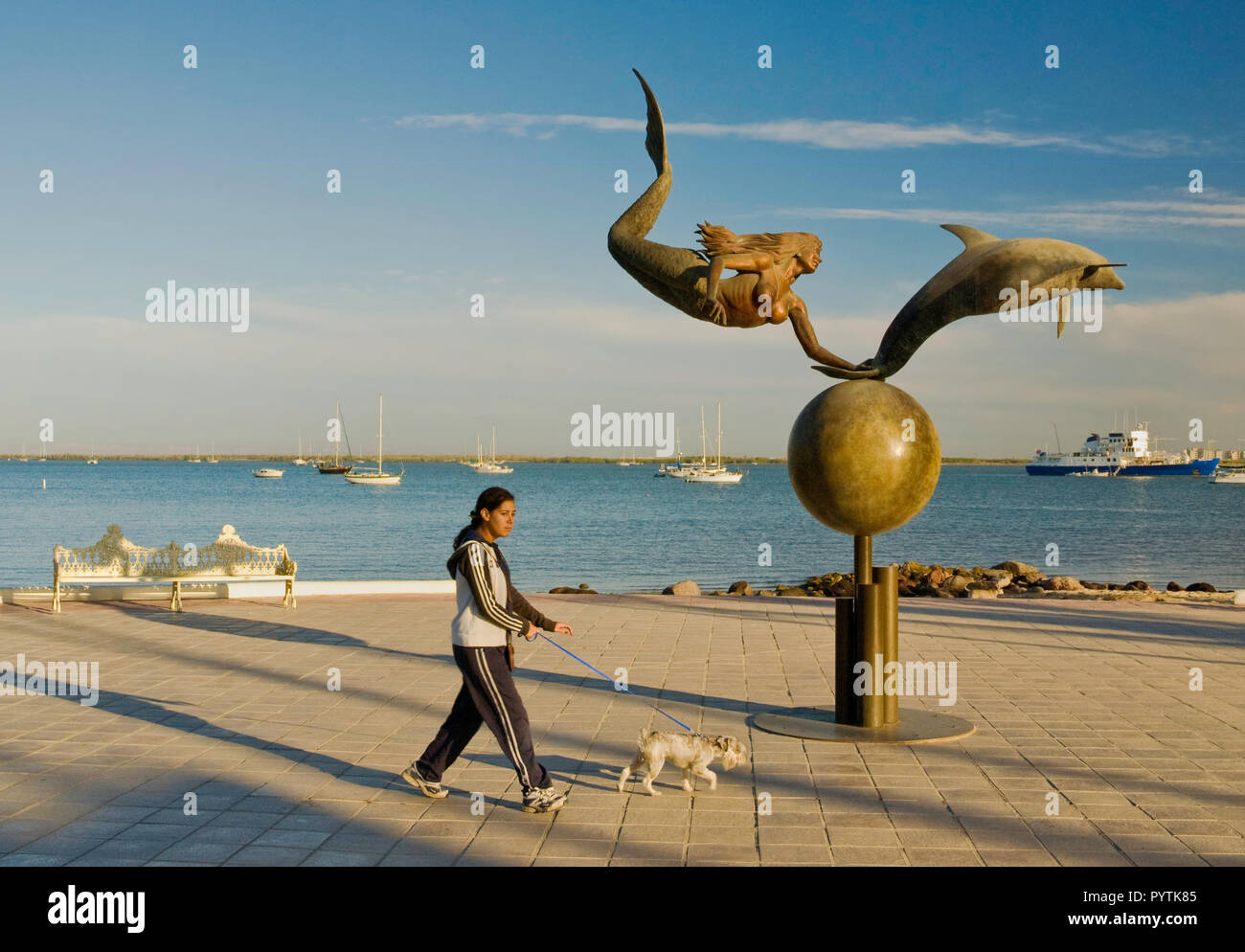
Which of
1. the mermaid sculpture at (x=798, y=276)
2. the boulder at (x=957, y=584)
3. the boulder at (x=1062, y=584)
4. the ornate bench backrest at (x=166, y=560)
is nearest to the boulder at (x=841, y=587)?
the boulder at (x=957, y=584)

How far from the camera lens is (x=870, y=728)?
804cm

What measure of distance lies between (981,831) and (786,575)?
30616 millimetres

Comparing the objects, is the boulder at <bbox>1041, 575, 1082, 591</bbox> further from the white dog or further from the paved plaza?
the white dog

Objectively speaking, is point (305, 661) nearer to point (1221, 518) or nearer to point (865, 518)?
point (865, 518)

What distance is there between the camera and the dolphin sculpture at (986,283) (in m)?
7.67

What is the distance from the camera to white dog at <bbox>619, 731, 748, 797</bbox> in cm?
630

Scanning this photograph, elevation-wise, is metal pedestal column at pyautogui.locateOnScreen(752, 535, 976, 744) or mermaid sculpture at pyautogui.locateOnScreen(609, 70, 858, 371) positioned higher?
mermaid sculpture at pyautogui.locateOnScreen(609, 70, 858, 371)

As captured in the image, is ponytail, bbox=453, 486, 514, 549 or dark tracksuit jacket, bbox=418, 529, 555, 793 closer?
dark tracksuit jacket, bbox=418, 529, 555, 793

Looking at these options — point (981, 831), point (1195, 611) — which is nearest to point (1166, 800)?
point (981, 831)

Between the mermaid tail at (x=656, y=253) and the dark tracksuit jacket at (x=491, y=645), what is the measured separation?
114 inches

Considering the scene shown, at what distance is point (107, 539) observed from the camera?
14094 mm

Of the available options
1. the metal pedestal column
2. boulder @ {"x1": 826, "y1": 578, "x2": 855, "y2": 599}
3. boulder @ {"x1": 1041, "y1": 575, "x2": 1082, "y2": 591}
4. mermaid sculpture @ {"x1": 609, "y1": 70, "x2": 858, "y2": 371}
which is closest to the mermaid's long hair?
mermaid sculpture @ {"x1": 609, "y1": 70, "x2": 858, "y2": 371}

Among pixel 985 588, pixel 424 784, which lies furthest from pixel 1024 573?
pixel 424 784

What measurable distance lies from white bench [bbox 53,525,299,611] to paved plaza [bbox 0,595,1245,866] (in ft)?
3.48
